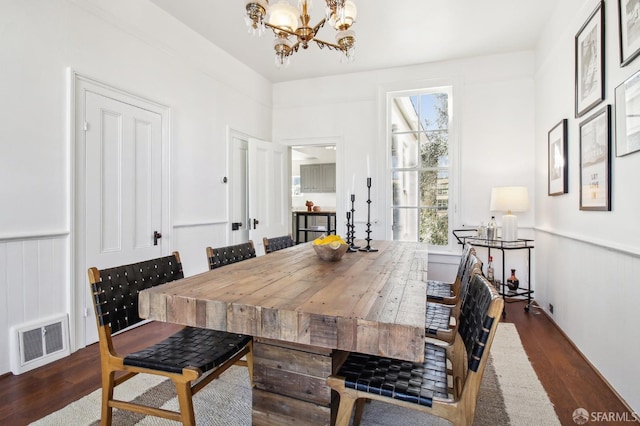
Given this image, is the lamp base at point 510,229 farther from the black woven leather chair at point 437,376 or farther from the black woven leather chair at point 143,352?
the black woven leather chair at point 143,352

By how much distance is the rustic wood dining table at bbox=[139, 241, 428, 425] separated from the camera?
1.01m

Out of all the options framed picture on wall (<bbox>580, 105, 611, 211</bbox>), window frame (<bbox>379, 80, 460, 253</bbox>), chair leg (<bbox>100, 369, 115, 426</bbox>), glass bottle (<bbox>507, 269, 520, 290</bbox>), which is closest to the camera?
chair leg (<bbox>100, 369, 115, 426</bbox>)

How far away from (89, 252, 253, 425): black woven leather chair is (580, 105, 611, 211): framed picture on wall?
239cm

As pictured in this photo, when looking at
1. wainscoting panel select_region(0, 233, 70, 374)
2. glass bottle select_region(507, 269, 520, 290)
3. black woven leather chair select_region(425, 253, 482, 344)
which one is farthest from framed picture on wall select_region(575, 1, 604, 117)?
wainscoting panel select_region(0, 233, 70, 374)

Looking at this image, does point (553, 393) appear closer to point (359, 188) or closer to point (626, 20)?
point (626, 20)

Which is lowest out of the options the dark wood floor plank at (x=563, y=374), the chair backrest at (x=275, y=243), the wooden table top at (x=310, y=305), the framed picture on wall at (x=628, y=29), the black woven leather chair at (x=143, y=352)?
the dark wood floor plank at (x=563, y=374)

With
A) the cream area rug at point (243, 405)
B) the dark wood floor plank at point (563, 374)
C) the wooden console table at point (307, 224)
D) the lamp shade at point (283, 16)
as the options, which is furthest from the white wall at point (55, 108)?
the wooden console table at point (307, 224)

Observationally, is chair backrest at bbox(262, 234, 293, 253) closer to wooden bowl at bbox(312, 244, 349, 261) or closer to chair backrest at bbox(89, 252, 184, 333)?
wooden bowl at bbox(312, 244, 349, 261)

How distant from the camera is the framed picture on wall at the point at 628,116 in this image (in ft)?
5.76

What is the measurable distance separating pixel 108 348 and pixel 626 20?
313 cm

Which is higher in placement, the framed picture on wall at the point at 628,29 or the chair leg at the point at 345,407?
the framed picture on wall at the point at 628,29

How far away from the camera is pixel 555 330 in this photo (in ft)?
9.84

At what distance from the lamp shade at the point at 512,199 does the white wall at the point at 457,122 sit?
0.44m

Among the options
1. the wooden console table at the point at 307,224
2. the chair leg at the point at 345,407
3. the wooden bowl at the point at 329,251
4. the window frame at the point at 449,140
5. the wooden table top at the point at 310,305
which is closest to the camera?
the wooden table top at the point at 310,305
